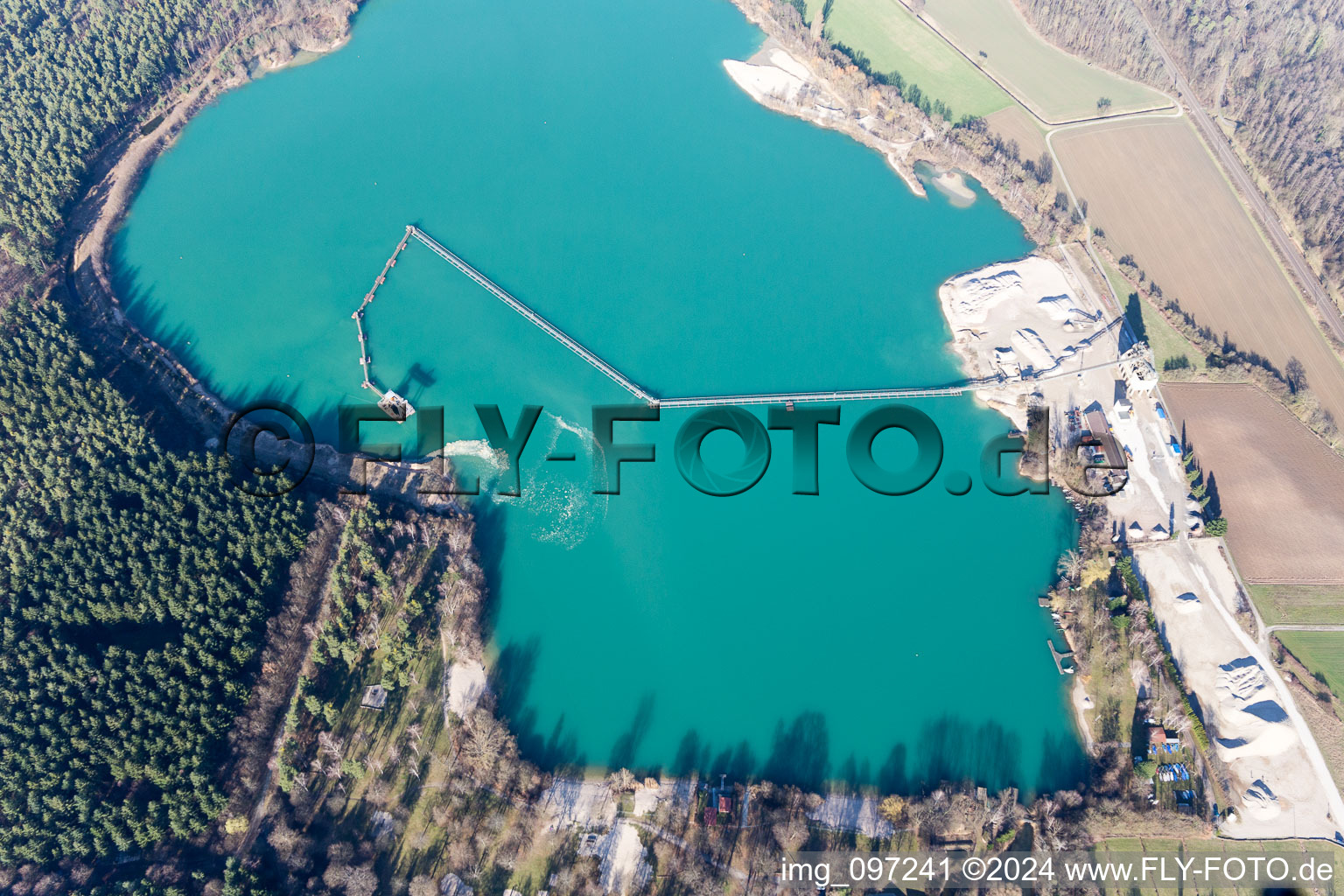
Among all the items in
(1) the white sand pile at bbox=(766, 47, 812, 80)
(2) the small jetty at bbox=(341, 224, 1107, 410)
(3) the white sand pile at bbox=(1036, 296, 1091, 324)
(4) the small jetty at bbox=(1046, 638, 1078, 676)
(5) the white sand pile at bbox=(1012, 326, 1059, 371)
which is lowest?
(4) the small jetty at bbox=(1046, 638, 1078, 676)

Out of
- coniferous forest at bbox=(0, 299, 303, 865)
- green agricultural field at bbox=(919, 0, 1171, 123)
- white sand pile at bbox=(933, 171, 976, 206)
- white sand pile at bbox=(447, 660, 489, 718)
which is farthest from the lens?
green agricultural field at bbox=(919, 0, 1171, 123)

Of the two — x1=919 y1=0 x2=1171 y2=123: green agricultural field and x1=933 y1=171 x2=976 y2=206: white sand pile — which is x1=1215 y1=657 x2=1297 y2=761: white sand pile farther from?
x1=919 y1=0 x2=1171 y2=123: green agricultural field

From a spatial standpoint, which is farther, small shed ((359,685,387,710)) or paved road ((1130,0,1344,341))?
paved road ((1130,0,1344,341))

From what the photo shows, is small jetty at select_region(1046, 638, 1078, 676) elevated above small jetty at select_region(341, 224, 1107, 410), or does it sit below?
below

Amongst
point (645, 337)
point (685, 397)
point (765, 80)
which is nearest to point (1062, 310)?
point (685, 397)

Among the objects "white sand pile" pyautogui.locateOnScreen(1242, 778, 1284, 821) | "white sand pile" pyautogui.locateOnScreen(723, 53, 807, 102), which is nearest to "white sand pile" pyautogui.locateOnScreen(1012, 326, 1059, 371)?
"white sand pile" pyautogui.locateOnScreen(1242, 778, 1284, 821)

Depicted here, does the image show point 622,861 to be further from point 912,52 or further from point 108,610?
point 912,52
